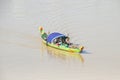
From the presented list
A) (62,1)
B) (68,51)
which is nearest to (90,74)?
(68,51)

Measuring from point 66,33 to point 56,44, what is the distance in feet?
0.46

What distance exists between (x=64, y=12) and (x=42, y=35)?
0.30 m

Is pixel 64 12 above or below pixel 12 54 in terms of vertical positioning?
above

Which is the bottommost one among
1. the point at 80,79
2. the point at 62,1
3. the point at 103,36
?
the point at 80,79

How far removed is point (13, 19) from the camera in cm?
263

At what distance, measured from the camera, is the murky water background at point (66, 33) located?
2.55 meters

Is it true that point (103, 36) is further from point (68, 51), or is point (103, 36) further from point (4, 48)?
point (4, 48)

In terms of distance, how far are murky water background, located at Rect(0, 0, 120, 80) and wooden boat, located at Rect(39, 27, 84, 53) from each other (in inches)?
1.5

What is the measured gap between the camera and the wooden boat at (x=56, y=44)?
8.39 feet

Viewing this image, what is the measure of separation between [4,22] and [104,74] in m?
1.06

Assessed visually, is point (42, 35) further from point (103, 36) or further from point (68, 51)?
point (103, 36)

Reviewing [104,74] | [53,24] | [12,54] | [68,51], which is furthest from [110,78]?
[12,54]

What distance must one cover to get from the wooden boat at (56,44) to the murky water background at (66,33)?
0.13 ft

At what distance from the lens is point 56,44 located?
260 centimetres
